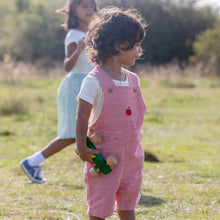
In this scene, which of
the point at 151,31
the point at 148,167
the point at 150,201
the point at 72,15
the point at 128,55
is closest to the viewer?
the point at 128,55

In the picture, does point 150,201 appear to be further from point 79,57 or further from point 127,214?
point 79,57

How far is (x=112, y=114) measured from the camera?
246 cm

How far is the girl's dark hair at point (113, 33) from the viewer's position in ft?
8.13

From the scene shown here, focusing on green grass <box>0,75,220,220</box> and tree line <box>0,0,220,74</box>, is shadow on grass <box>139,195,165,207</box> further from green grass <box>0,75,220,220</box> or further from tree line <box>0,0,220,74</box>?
tree line <box>0,0,220,74</box>

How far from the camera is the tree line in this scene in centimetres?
2716

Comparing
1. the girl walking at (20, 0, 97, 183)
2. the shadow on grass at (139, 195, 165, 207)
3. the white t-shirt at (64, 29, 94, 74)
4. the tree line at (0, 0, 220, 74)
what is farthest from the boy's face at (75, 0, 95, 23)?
the tree line at (0, 0, 220, 74)

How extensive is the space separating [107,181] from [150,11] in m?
26.7

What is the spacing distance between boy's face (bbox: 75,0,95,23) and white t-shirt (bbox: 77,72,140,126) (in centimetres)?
190

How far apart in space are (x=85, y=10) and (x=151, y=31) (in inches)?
902

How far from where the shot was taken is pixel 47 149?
437 cm

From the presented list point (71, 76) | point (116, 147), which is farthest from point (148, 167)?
point (116, 147)

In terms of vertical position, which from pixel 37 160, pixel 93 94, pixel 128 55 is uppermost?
pixel 128 55

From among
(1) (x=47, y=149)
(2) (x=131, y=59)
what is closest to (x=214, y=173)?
(1) (x=47, y=149)

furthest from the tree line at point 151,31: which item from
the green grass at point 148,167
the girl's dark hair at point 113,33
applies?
the girl's dark hair at point 113,33
